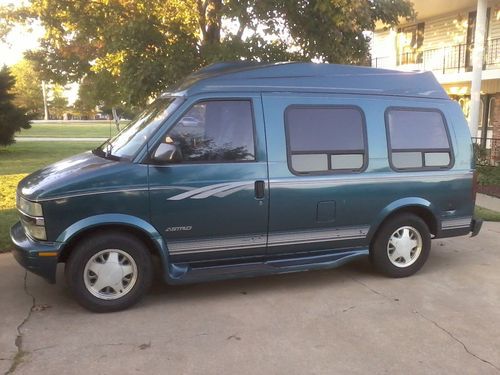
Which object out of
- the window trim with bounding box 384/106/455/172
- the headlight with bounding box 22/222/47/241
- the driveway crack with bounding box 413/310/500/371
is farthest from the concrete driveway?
the window trim with bounding box 384/106/455/172

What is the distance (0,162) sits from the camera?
53.3 feet

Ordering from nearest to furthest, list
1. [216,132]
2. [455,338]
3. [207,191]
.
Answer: [455,338] → [207,191] → [216,132]

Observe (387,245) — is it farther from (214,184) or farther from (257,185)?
(214,184)

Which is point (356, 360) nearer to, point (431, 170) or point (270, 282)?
point (270, 282)

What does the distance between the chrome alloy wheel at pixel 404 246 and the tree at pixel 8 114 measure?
17.5 meters

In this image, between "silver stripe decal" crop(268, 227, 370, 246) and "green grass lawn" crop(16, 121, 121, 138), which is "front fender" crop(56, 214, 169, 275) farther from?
"green grass lawn" crop(16, 121, 121, 138)

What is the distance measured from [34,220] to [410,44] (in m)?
20.3

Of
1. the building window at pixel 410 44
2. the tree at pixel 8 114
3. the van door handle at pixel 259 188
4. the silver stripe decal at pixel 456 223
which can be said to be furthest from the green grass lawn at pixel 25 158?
the building window at pixel 410 44

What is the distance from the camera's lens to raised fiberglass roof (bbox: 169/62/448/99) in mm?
4891

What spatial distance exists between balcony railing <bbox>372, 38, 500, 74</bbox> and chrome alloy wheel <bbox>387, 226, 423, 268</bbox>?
517 inches

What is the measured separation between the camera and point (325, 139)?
515 cm

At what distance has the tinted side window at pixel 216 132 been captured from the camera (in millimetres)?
4672

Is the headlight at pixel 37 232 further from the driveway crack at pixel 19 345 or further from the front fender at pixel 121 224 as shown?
the driveway crack at pixel 19 345

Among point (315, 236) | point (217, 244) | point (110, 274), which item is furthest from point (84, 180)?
point (315, 236)
